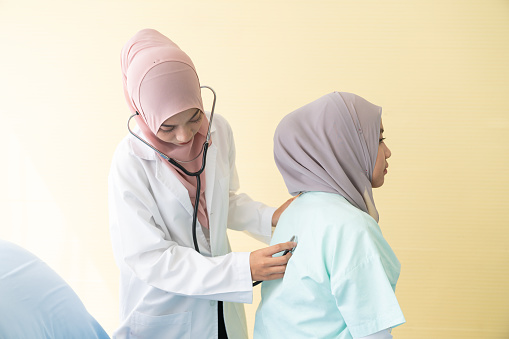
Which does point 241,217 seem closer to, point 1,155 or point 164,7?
point 164,7

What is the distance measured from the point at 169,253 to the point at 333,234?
469 millimetres

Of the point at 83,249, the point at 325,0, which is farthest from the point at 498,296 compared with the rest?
the point at 83,249

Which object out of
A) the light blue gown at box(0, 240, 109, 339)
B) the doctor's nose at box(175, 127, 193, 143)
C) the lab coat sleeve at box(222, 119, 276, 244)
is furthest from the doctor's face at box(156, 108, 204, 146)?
the light blue gown at box(0, 240, 109, 339)

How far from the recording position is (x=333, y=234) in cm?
95

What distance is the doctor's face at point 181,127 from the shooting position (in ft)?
3.90

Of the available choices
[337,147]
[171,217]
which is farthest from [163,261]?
[337,147]

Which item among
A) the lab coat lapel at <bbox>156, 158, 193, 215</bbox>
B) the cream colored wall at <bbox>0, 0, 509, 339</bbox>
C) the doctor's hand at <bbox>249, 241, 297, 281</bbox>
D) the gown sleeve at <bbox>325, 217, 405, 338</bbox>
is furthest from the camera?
the cream colored wall at <bbox>0, 0, 509, 339</bbox>

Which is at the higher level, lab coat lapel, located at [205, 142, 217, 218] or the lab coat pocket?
lab coat lapel, located at [205, 142, 217, 218]

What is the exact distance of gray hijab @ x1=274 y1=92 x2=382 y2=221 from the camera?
3.75 ft

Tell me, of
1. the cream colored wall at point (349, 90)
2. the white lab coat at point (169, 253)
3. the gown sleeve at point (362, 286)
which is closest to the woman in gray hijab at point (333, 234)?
the gown sleeve at point (362, 286)

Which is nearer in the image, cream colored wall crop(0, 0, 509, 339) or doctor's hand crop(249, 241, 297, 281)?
doctor's hand crop(249, 241, 297, 281)

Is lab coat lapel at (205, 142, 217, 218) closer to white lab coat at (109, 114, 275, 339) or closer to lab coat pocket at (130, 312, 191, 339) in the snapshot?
white lab coat at (109, 114, 275, 339)

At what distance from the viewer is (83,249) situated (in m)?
2.46

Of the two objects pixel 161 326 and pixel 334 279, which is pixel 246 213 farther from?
pixel 334 279
